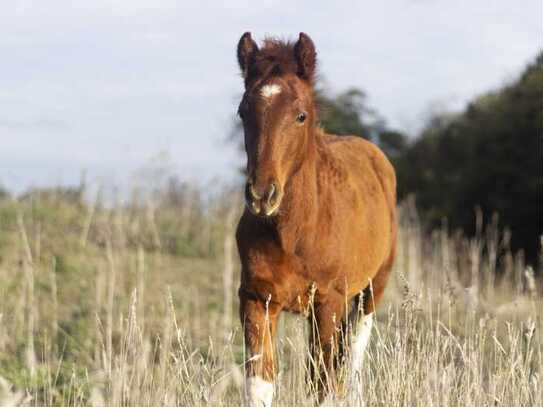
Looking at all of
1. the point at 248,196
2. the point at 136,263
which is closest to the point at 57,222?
the point at 136,263

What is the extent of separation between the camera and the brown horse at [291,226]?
6133 millimetres

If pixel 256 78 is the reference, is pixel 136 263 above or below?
below

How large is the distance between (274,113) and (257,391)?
64.9 inches

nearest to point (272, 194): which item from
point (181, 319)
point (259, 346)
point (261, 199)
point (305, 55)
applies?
point (261, 199)

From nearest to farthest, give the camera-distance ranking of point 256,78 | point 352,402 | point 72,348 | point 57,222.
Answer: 1. point 352,402
2. point 256,78
3. point 72,348
4. point 57,222

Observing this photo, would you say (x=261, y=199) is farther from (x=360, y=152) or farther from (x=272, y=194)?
(x=360, y=152)

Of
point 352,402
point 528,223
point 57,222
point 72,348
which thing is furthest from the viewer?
point 528,223

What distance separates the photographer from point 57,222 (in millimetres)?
16422

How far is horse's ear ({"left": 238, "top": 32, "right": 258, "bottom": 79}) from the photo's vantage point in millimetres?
6683

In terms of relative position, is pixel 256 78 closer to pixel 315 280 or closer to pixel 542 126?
pixel 315 280

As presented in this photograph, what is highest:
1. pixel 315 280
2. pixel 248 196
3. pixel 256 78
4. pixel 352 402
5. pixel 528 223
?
pixel 256 78

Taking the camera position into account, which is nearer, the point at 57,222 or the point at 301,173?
the point at 301,173

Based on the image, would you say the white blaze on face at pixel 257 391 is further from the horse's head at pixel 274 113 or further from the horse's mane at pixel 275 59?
the horse's mane at pixel 275 59

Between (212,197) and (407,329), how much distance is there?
41.2 feet
